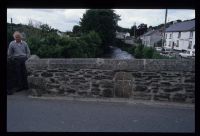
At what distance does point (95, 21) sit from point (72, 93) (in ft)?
126

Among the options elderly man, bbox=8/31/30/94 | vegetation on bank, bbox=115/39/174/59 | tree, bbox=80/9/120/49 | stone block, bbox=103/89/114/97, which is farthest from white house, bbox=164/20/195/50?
elderly man, bbox=8/31/30/94

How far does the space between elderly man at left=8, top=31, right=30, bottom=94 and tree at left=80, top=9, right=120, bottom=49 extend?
35.7m

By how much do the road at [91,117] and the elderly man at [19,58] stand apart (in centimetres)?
68

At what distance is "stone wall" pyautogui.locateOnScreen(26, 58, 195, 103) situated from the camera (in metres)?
6.62

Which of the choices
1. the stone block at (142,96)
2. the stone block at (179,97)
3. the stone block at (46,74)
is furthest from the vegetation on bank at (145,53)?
the stone block at (46,74)

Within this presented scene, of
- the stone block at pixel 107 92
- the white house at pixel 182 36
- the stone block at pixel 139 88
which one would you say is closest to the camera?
the stone block at pixel 139 88

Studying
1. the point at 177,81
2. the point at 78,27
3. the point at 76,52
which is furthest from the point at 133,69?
the point at 78,27

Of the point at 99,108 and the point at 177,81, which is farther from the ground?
the point at 177,81

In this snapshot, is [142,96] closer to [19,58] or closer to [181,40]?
[19,58]

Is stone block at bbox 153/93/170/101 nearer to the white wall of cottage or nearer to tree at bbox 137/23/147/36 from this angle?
the white wall of cottage

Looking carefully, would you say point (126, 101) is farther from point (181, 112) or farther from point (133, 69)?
point (181, 112)

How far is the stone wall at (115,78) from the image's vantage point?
6.62 meters

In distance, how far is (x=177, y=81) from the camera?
6.61 metres

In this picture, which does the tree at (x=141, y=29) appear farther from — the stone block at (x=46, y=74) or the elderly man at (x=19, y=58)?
the stone block at (x=46, y=74)
